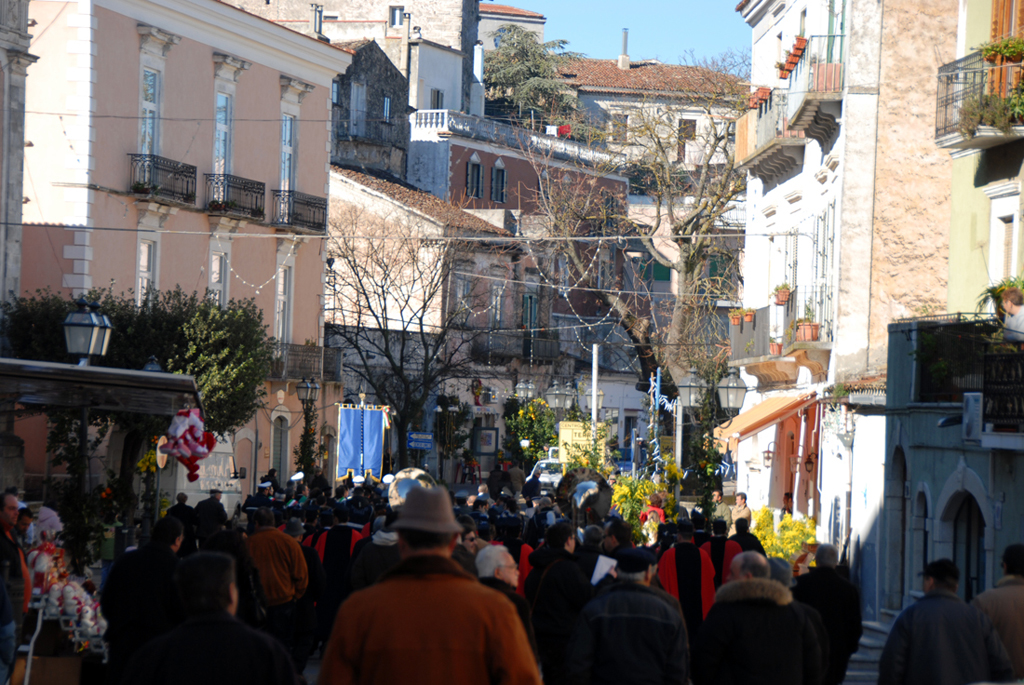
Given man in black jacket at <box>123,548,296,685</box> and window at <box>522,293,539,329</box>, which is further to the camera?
window at <box>522,293,539,329</box>

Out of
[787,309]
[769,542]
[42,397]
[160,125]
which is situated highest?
[160,125]

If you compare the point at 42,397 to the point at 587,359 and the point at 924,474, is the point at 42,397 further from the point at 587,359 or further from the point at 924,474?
the point at 587,359

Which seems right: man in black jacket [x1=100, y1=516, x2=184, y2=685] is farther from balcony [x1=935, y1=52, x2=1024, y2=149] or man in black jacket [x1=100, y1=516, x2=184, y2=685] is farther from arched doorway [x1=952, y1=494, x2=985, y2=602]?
balcony [x1=935, y1=52, x2=1024, y2=149]

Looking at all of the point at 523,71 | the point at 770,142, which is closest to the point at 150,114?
the point at 770,142

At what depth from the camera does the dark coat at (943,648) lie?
7.75 m

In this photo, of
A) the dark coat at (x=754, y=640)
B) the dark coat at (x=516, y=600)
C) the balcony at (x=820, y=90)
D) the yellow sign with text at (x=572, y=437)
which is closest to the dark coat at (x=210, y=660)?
the dark coat at (x=516, y=600)

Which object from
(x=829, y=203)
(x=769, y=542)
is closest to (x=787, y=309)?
(x=829, y=203)

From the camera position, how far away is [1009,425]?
1452 centimetres

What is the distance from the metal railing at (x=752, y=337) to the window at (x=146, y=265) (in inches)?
482

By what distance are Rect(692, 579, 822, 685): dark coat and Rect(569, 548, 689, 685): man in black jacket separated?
203 millimetres

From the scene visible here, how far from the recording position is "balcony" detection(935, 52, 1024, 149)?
17.0 meters

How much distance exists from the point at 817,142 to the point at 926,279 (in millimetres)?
3412

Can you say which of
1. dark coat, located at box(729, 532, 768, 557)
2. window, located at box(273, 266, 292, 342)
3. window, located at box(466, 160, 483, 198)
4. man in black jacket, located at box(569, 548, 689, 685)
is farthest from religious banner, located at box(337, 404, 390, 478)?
man in black jacket, located at box(569, 548, 689, 685)

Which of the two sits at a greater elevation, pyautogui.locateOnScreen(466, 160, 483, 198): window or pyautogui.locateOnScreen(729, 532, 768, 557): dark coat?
pyautogui.locateOnScreen(466, 160, 483, 198): window
